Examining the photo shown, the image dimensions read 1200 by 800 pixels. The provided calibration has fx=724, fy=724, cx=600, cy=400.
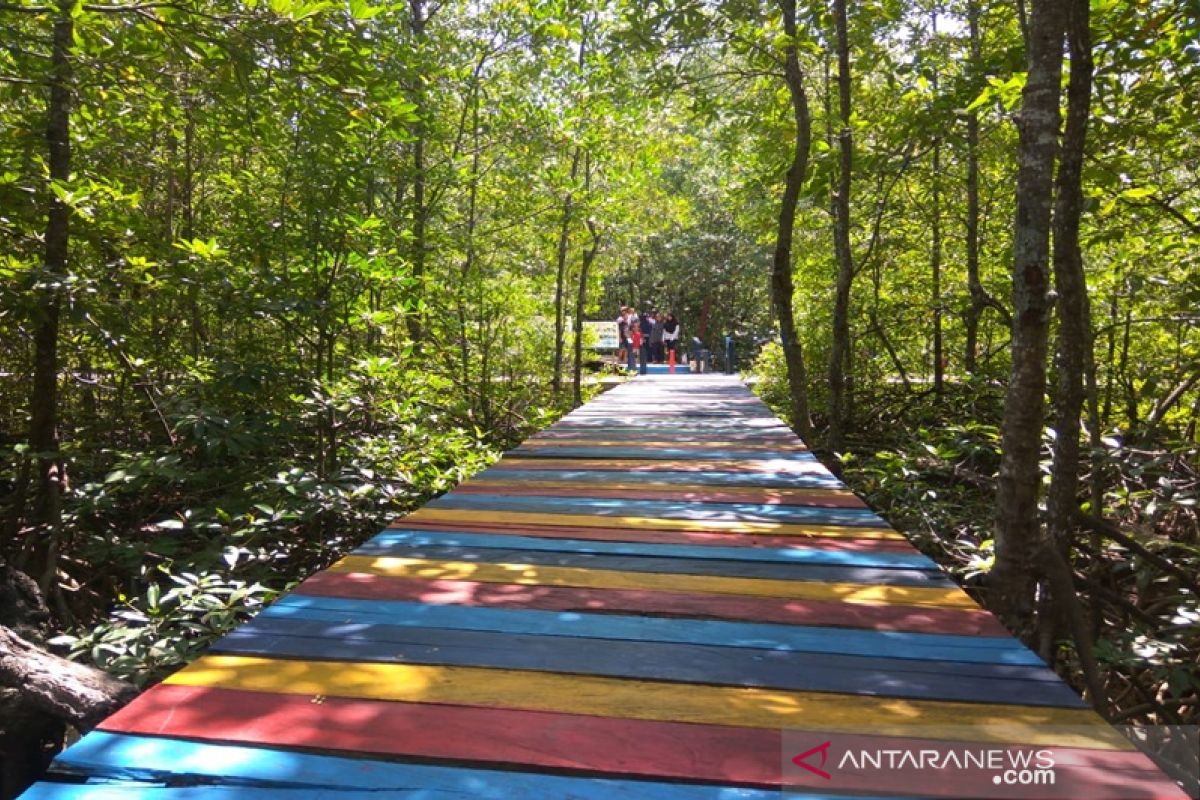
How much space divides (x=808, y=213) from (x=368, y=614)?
455 inches

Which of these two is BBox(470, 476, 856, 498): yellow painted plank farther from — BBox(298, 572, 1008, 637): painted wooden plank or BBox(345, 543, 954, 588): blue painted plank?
BBox(298, 572, 1008, 637): painted wooden plank

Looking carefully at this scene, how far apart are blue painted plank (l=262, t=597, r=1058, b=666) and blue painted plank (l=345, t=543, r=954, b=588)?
0.48 metres

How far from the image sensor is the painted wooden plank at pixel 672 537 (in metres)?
3.17

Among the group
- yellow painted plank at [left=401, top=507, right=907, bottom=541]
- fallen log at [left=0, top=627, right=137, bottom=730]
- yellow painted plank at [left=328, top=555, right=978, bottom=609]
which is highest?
yellow painted plank at [left=401, top=507, right=907, bottom=541]

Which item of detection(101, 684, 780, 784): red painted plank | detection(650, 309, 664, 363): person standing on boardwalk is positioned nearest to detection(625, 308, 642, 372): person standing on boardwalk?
detection(650, 309, 664, 363): person standing on boardwalk

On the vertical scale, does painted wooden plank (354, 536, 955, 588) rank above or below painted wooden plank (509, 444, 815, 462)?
below

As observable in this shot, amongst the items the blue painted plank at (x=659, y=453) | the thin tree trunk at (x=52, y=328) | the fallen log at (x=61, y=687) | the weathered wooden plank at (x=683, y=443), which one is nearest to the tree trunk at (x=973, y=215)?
the weathered wooden plank at (x=683, y=443)

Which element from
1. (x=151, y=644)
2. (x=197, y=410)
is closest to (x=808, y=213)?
(x=197, y=410)

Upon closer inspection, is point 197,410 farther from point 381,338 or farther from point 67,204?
point 381,338

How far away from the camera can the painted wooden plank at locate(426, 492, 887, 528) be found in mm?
3623

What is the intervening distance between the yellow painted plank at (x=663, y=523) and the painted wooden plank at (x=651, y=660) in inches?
50.7

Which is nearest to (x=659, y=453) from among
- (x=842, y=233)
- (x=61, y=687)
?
(x=61, y=687)

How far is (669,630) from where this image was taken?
2.30 metres

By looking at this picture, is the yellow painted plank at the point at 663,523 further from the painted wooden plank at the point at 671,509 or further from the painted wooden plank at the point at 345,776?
the painted wooden plank at the point at 345,776
